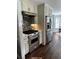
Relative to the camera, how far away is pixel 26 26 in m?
4.82
